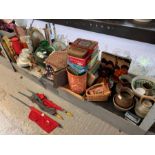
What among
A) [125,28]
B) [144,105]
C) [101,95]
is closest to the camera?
[125,28]

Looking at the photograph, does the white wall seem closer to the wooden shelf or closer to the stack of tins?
the stack of tins

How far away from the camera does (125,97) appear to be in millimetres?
792

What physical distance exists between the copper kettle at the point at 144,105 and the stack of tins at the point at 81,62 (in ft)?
1.01

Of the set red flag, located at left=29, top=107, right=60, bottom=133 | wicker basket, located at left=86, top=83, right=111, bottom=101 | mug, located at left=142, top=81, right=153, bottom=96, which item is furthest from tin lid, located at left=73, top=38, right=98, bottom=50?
red flag, located at left=29, top=107, right=60, bottom=133

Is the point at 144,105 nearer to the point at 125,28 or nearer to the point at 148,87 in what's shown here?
the point at 148,87

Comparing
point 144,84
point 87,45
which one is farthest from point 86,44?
point 144,84

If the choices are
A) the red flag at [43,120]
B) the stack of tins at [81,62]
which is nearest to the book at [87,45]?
the stack of tins at [81,62]

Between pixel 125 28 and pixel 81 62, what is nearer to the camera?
pixel 125 28

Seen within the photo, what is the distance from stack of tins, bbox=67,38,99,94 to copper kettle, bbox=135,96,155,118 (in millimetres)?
308

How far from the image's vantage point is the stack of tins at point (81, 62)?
29.9 inches

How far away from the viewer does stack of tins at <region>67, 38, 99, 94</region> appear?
76 centimetres

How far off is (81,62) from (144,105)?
372 mm

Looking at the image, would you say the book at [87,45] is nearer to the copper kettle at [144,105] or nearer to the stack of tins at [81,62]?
the stack of tins at [81,62]
